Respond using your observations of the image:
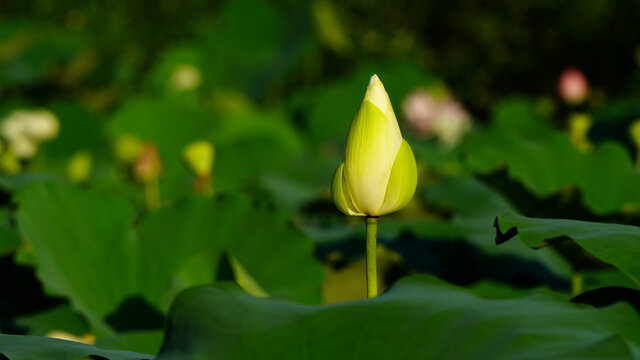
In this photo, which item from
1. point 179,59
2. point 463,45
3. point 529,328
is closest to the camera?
point 529,328

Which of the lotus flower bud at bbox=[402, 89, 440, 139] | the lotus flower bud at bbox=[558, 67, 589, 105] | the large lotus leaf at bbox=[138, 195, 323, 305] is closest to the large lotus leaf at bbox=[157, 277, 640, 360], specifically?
the large lotus leaf at bbox=[138, 195, 323, 305]

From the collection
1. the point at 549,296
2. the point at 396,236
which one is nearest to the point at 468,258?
the point at 396,236

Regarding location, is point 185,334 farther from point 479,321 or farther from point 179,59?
point 179,59

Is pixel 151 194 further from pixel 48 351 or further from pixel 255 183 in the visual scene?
pixel 48 351

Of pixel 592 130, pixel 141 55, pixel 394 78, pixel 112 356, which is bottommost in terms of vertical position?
pixel 112 356

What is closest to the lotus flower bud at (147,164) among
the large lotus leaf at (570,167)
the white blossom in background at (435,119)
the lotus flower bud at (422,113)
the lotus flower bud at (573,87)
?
the large lotus leaf at (570,167)

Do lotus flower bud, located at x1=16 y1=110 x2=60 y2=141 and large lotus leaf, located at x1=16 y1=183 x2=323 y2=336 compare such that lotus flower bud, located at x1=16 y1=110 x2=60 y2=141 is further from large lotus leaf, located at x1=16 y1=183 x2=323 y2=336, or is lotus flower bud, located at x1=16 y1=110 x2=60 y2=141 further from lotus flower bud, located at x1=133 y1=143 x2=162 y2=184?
large lotus leaf, located at x1=16 y1=183 x2=323 y2=336

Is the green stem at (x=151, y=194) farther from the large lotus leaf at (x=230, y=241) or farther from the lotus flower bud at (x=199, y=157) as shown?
the large lotus leaf at (x=230, y=241)
